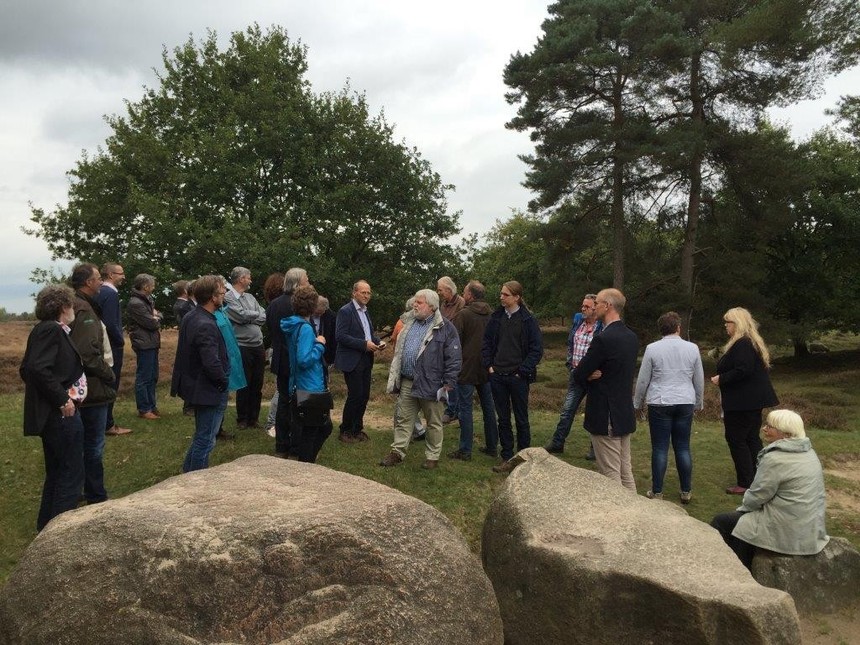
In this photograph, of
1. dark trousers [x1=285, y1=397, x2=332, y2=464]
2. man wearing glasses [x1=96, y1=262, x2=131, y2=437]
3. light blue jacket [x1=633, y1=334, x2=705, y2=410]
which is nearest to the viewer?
dark trousers [x1=285, y1=397, x2=332, y2=464]

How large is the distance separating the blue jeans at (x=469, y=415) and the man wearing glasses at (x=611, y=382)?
1718 millimetres

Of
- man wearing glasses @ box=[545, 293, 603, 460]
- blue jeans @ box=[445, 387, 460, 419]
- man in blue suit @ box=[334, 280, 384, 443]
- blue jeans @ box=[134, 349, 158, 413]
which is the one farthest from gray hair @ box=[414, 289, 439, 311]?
blue jeans @ box=[134, 349, 158, 413]

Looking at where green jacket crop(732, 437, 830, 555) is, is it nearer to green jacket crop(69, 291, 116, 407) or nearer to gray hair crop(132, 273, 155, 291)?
green jacket crop(69, 291, 116, 407)

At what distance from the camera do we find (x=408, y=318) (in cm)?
784

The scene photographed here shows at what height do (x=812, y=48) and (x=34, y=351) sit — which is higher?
(x=812, y=48)

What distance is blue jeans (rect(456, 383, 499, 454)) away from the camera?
8195 millimetres

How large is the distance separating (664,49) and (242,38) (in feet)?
Answer: 50.6

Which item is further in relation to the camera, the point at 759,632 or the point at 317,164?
the point at 317,164

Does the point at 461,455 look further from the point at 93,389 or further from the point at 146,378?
the point at 146,378

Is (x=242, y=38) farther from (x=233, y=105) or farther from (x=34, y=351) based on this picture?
(x=34, y=351)

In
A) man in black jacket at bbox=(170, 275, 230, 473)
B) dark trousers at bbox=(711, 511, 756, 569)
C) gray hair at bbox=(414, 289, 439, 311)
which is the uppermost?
gray hair at bbox=(414, 289, 439, 311)

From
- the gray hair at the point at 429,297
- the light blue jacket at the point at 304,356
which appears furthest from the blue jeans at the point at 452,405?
the light blue jacket at the point at 304,356

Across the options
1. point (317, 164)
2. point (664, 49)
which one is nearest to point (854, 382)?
point (664, 49)

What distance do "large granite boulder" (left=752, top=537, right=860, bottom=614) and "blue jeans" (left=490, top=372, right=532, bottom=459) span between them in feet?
10.4
